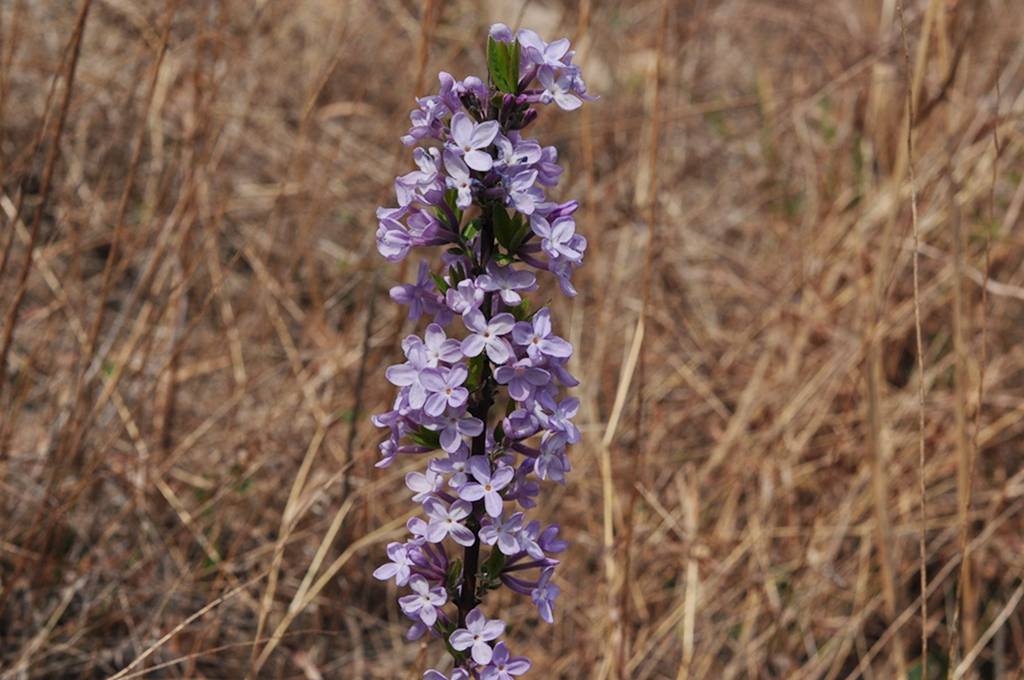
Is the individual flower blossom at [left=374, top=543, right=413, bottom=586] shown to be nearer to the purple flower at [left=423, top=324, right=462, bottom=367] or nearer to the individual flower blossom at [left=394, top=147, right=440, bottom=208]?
the purple flower at [left=423, top=324, right=462, bottom=367]

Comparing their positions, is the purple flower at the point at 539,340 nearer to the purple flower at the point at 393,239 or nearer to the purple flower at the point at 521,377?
the purple flower at the point at 521,377

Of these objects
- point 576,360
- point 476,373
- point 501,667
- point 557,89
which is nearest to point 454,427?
point 476,373

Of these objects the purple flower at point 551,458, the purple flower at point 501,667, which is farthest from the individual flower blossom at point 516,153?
the purple flower at point 501,667

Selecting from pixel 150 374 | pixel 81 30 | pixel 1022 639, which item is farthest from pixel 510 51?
pixel 1022 639

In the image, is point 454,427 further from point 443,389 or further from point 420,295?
point 420,295

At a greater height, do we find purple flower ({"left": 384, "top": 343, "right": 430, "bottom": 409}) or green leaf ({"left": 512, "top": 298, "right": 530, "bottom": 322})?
green leaf ({"left": 512, "top": 298, "right": 530, "bottom": 322})

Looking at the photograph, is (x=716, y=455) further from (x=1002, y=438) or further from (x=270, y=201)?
(x=270, y=201)

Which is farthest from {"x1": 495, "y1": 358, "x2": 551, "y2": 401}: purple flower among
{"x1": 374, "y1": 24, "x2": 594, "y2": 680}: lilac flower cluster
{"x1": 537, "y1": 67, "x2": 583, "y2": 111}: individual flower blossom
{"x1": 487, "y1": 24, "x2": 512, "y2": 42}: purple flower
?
{"x1": 487, "y1": 24, "x2": 512, "y2": 42}: purple flower
